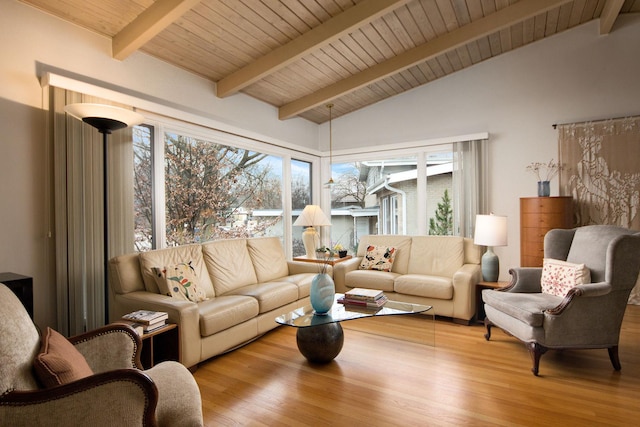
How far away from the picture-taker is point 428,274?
4.17m

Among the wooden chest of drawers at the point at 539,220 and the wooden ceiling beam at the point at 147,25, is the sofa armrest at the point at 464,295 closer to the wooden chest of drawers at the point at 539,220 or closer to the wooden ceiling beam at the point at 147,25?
the wooden chest of drawers at the point at 539,220

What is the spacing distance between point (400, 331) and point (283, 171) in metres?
3.08

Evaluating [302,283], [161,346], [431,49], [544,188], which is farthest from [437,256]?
[161,346]

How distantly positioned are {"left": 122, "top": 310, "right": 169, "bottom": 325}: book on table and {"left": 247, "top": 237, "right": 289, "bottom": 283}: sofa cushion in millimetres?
1478

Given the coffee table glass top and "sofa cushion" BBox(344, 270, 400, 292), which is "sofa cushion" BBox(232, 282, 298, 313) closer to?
the coffee table glass top

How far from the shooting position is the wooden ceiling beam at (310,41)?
122 inches

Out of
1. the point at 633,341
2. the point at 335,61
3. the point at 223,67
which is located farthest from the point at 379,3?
the point at 633,341

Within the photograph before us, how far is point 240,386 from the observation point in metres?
2.40

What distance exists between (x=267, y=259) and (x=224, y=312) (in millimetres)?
1320

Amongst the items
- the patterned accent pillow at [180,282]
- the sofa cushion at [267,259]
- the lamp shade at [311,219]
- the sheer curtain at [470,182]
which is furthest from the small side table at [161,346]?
the sheer curtain at [470,182]

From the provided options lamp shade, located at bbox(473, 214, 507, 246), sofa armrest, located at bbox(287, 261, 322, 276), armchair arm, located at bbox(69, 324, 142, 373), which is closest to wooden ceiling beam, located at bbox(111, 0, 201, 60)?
armchair arm, located at bbox(69, 324, 142, 373)

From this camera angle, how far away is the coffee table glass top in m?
2.54

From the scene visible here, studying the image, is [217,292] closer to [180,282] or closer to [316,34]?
[180,282]

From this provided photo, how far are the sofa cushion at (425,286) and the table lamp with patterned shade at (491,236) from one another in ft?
1.42
